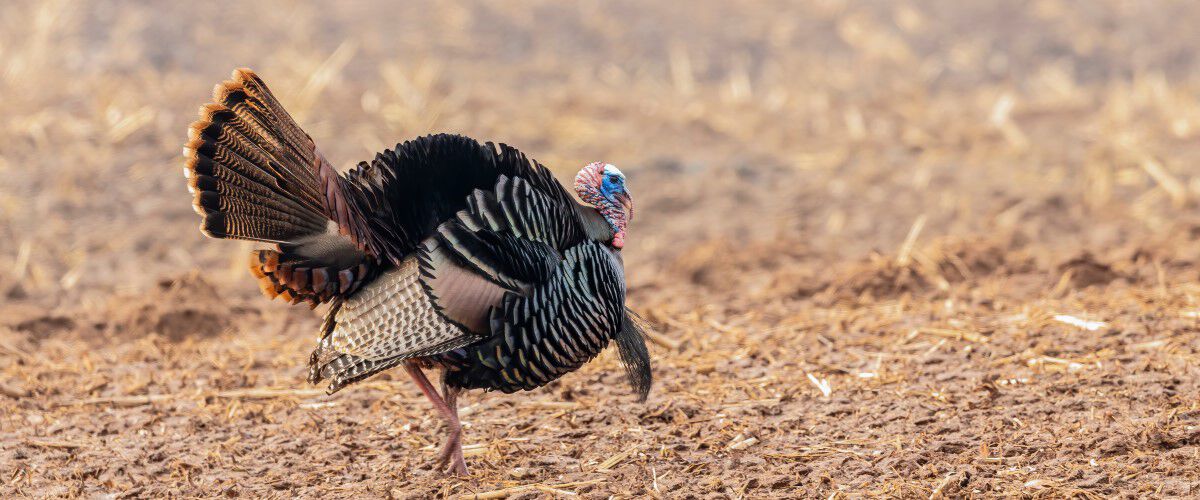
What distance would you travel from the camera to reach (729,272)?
780cm

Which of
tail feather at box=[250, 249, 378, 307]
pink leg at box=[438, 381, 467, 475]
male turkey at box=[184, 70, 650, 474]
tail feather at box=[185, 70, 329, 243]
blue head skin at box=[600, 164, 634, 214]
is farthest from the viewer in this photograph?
blue head skin at box=[600, 164, 634, 214]

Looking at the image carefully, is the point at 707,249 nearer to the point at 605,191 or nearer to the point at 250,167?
the point at 605,191

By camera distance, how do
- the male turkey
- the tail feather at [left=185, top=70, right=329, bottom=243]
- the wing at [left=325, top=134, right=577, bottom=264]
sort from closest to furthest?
1. the tail feather at [left=185, top=70, right=329, bottom=243]
2. the male turkey
3. the wing at [left=325, top=134, right=577, bottom=264]

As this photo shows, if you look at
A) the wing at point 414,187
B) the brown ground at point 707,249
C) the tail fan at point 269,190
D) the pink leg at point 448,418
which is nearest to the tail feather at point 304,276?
the tail fan at point 269,190

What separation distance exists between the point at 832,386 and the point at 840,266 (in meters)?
2.40

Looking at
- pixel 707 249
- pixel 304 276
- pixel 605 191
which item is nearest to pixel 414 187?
pixel 304 276

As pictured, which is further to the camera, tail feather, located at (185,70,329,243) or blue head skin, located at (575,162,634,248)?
blue head skin, located at (575,162,634,248)

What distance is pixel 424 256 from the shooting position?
4496 millimetres

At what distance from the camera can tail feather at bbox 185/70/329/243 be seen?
4180mm

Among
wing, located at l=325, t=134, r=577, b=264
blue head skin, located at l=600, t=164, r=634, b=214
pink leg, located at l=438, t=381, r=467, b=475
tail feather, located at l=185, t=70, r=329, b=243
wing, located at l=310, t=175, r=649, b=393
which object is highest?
tail feather, located at l=185, t=70, r=329, b=243

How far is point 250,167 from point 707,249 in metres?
4.23

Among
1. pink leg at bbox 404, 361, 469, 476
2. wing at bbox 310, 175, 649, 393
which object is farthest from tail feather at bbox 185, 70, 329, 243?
pink leg at bbox 404, 361, 469, 476

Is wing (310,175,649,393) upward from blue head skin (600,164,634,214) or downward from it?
downward

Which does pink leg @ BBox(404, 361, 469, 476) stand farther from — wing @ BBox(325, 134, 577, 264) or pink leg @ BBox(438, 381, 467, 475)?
wing @ BBox(325, 134, 577, 264)
